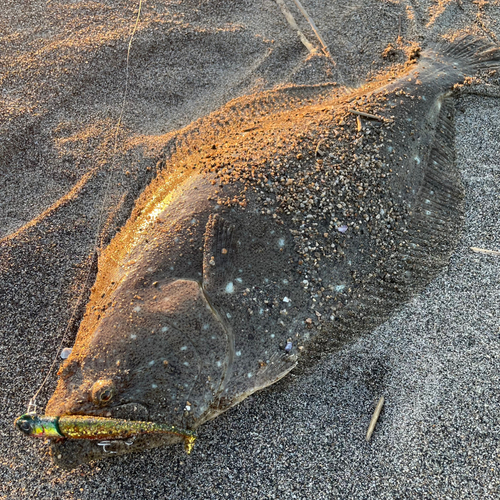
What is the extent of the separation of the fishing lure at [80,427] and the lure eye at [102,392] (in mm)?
90

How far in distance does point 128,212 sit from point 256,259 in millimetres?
1377

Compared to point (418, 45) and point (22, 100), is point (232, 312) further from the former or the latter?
point (418, 45)

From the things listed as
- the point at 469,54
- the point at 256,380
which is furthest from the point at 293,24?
the point at 256,380

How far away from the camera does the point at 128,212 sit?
3598mm

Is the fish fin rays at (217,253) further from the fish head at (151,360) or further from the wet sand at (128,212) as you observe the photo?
the wet sand at (128,212)

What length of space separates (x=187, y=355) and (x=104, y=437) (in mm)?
648

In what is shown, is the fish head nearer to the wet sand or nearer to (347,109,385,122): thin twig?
the wet sand

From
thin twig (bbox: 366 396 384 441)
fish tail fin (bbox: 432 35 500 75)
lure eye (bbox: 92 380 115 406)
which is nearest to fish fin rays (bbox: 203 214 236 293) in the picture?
lure eye (bbox: 92 380 115 406)

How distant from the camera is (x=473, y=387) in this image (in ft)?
9.83

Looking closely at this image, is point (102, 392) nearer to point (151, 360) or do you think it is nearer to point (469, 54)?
point (151, 360)

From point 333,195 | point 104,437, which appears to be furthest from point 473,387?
point 104,437

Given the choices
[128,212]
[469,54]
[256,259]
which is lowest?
[469,54]

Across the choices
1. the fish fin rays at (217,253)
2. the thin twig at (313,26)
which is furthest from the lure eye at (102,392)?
the thin twig at (313,26)

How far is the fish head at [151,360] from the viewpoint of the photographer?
2.41m
